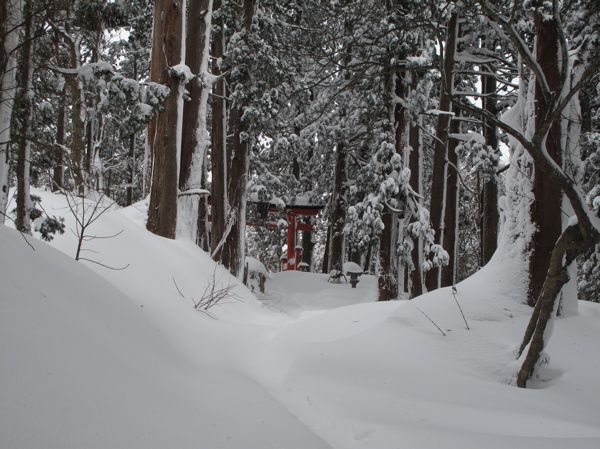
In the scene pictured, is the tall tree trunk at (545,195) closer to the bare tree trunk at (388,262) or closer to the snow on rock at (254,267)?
the bare tree trunk at (388,262)

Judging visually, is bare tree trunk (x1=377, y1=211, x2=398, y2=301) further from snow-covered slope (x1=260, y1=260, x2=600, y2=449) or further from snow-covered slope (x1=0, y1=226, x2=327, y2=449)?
snow-covered slope (x1=0, y1=226, x2=327, y2=449)

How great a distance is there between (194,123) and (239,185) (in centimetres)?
295

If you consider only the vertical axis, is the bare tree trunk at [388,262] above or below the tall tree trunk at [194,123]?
below

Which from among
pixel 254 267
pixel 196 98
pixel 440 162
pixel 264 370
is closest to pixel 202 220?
pixel 254 267

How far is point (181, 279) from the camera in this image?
637 centimetres

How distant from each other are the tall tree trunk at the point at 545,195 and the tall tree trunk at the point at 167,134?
5777 mm

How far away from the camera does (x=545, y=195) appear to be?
502 centimetres

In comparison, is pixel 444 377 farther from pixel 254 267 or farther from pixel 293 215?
pixel 293 215

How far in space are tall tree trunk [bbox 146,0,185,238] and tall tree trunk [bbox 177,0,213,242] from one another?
459mm

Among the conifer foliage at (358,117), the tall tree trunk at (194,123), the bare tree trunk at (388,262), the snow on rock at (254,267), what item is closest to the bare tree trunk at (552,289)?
the conifer foliage at (358,117)

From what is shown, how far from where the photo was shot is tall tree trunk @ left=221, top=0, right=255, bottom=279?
11.0 m

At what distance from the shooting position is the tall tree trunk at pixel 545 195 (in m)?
4.86

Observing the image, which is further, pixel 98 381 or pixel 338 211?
pixel 338 211

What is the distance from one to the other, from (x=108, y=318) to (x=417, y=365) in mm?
2534
